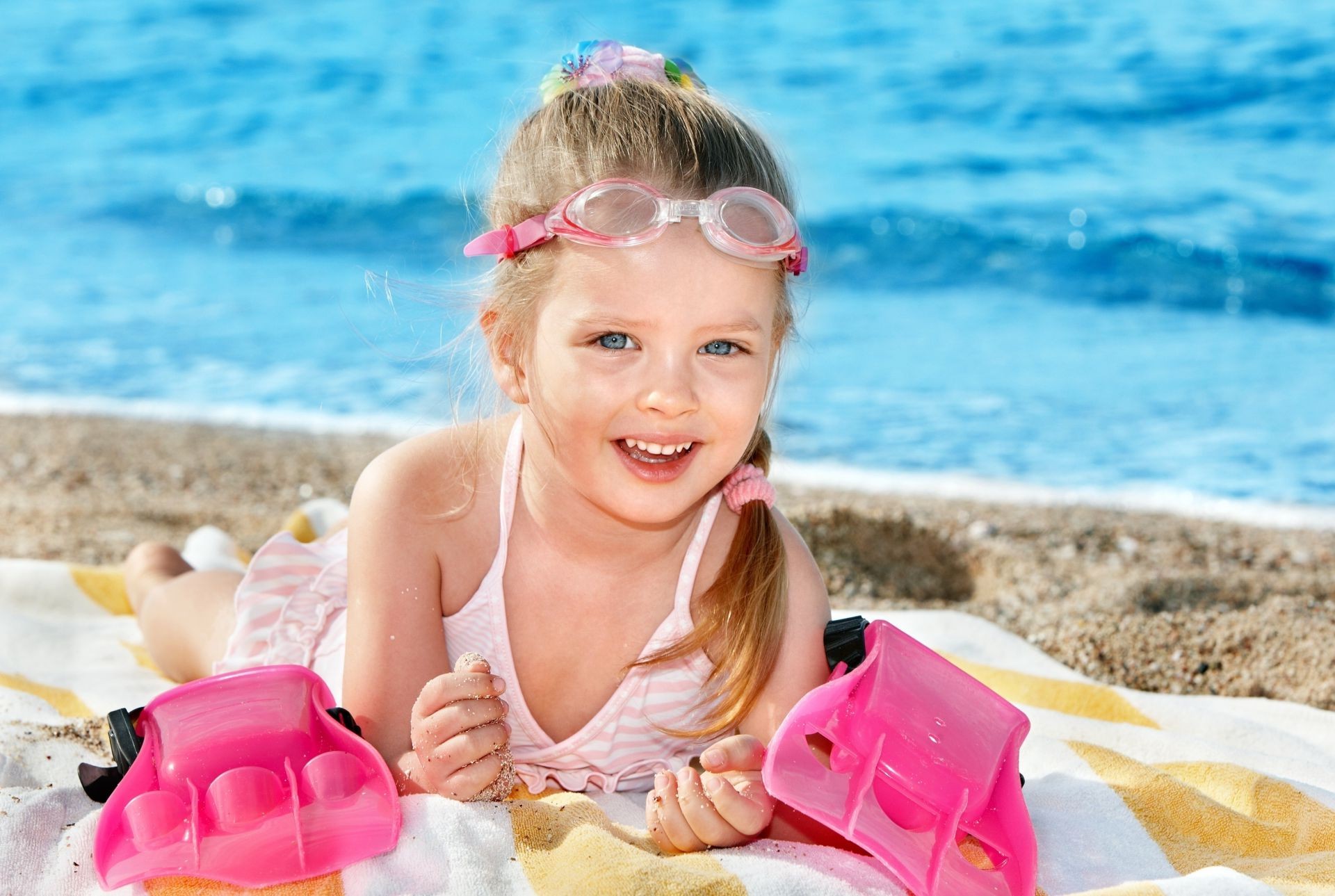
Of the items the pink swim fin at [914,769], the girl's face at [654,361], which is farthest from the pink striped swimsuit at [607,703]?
the pink swim fin at [914,769]

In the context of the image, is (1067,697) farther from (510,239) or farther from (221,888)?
(221,888)

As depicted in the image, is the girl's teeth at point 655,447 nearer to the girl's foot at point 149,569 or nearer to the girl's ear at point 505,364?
the girl's ear at point 505,364

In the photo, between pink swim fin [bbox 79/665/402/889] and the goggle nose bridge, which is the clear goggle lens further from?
pink swim fin [bbox 79/665/402/889]

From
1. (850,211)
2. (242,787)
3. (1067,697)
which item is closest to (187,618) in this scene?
(242,787)

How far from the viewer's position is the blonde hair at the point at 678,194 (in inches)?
88.0

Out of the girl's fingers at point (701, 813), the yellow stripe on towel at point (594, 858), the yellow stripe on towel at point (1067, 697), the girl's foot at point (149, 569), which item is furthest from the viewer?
the girl's foot at point (149, 569)

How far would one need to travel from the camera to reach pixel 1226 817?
7.60 feet

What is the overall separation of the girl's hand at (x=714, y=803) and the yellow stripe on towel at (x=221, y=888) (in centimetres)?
52

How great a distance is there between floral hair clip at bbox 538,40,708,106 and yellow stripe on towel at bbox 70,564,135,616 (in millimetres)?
1925

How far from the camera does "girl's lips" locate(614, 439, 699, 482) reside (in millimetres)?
2199

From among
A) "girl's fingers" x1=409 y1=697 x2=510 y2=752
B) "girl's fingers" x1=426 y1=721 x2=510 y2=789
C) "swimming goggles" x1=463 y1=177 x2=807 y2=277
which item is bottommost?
"girl's fingers" x1=426 y1=721 x2=510 y2=789

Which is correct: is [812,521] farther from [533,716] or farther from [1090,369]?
[1090,369]

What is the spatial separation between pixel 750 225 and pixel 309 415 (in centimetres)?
421

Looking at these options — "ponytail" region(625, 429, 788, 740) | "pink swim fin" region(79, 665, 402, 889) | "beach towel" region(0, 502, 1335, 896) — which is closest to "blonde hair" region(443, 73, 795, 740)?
"ponytail" region(625, 429, 788, 740)
